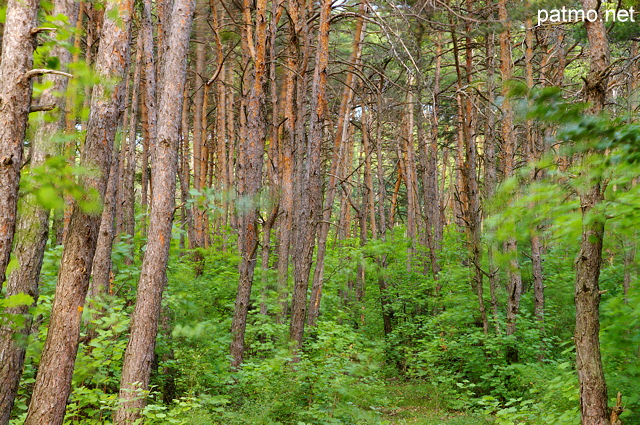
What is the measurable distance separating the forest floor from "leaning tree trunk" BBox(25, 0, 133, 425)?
6034mm

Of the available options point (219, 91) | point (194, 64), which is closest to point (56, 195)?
point (219, 91)

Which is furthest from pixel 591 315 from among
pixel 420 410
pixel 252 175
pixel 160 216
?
pixel 252 175

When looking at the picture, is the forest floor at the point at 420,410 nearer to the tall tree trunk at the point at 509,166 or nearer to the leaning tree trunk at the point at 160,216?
the tall tree trunk at the point at 509,166

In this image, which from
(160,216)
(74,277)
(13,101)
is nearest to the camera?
(13,101)

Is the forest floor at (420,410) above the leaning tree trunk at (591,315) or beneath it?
beneath

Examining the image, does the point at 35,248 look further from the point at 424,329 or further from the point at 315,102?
the point at 424,329

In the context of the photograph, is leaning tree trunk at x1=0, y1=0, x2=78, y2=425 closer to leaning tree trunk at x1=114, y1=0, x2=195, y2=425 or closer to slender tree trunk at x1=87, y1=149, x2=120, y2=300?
leaning tree trunk at x1=114, y1=0, x2=195, y2=425

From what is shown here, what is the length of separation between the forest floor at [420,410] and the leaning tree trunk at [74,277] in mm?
6034

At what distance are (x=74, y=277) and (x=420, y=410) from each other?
25.3ft

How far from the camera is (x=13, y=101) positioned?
10.4 ft

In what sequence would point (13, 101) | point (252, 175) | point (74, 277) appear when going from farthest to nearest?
point (252, 175) → point (74, 277) → point (13, 101)

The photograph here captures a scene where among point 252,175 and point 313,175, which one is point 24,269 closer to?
point 252,175

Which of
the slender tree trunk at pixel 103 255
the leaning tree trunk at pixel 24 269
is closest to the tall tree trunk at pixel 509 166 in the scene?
the slender tree trunk at pixel 103 255

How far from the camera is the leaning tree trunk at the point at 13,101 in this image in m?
3.10
